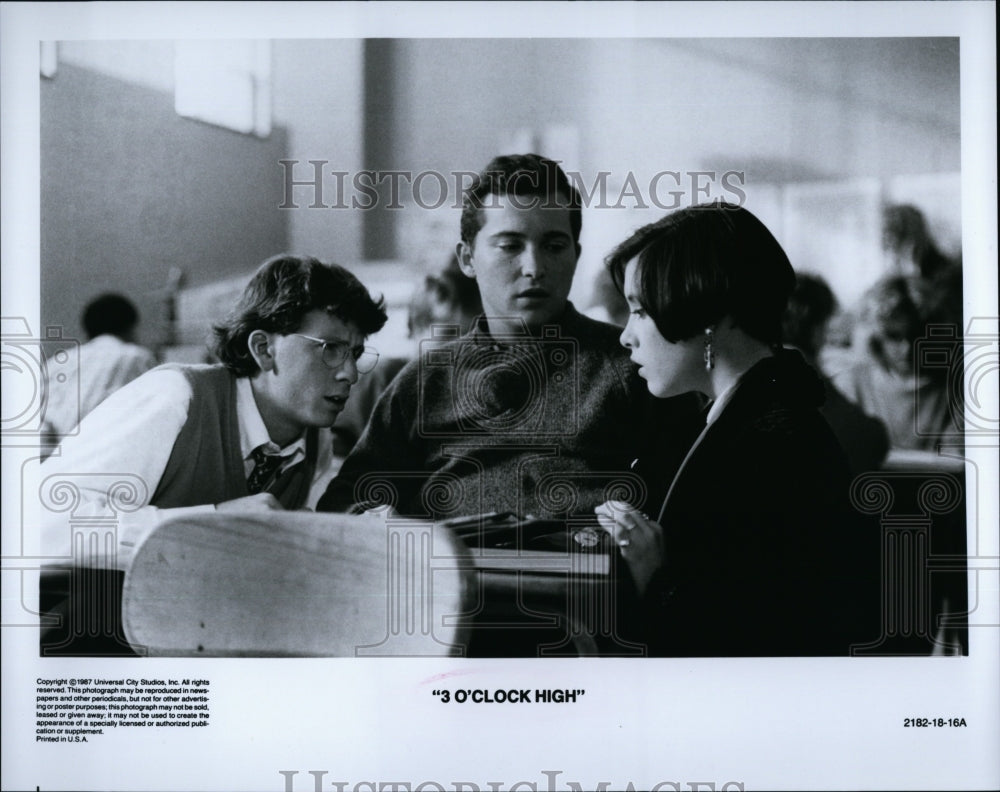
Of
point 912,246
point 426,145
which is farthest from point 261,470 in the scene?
point 912,246

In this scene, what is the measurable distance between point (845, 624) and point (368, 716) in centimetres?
122

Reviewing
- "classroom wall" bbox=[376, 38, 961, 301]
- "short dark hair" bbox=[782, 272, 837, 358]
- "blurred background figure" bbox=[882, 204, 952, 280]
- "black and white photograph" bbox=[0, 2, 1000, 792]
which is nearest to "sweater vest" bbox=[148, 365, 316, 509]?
"black and white photograph" bbox=[0, 2, 1000, 792]

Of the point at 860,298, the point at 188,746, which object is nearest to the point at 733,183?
the point at 860,298

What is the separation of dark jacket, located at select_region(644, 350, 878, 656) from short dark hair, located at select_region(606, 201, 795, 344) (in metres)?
0.16

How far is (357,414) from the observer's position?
2418mm

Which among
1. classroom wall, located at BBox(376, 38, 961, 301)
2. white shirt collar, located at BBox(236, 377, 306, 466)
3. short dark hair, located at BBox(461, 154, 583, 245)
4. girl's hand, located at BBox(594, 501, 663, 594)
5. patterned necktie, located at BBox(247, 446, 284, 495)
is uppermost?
classroom wall, located at BBox(376, 38, 961, 301)

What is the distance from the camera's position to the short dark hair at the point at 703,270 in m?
2.41

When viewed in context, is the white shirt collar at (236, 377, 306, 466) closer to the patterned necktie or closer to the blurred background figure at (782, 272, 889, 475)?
the patterned necktie

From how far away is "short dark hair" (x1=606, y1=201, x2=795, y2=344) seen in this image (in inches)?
94.8

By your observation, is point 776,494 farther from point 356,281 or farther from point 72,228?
point 72,228

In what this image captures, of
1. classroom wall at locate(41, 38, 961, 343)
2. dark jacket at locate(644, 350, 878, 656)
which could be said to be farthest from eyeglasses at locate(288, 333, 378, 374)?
dark jacket at locate(644, 350, 878, 656)

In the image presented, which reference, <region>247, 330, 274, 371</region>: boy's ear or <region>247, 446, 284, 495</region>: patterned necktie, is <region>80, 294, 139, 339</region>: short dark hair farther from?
<region>247, 446, 284, 495</region>: patterned necktie

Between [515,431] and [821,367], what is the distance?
30.7 inches

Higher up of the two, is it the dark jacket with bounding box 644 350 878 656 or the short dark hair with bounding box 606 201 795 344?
the short dark hair with bounding box 606 201 795 344
